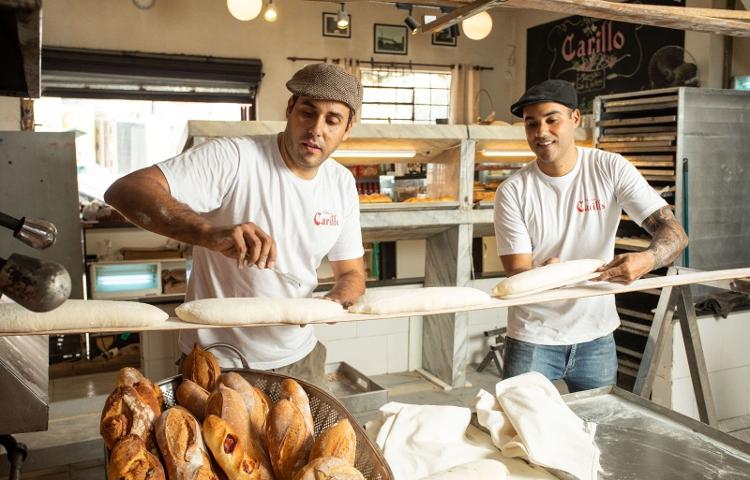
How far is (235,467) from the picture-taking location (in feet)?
3.46

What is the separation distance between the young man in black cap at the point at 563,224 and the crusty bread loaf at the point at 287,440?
150cm

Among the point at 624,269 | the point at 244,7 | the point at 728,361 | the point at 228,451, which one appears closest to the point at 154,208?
the point at 228,451

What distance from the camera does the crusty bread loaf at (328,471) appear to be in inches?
39.1

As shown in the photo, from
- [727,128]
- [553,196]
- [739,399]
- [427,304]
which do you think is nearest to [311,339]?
[427,304]

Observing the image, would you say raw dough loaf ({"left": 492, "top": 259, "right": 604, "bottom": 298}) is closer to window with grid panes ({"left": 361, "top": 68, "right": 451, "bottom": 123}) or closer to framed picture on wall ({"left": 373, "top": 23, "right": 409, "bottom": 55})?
window with grid panes ({"left": 361, "top": 68, "right": 451, "bottom": 123})

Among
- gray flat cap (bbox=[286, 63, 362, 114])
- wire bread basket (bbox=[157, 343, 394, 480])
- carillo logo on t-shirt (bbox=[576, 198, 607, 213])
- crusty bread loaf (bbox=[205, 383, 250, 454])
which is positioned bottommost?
wire bread basket (bbox=[157, 343, 394, 480])

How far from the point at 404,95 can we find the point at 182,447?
8.45m

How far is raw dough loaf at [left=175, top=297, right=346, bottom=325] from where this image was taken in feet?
4.80

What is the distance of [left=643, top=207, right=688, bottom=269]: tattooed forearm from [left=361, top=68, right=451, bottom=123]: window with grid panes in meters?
6.38

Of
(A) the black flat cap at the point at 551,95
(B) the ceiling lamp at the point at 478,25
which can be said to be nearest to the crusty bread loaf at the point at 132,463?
(A) the black flat cap at the point at 551,95

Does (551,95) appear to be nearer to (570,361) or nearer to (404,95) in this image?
(570,361)

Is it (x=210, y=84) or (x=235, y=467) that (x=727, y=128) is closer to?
(x=235, y=467)

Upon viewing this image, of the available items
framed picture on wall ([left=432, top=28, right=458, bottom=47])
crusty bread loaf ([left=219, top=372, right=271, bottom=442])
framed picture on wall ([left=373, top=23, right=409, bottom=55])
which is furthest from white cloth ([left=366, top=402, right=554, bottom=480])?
framed picture on wall ([left=432, top=28, right=458, bottom=47])

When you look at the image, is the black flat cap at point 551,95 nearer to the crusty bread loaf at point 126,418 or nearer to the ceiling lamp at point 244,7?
the crusty bread loaf at point 126,418
